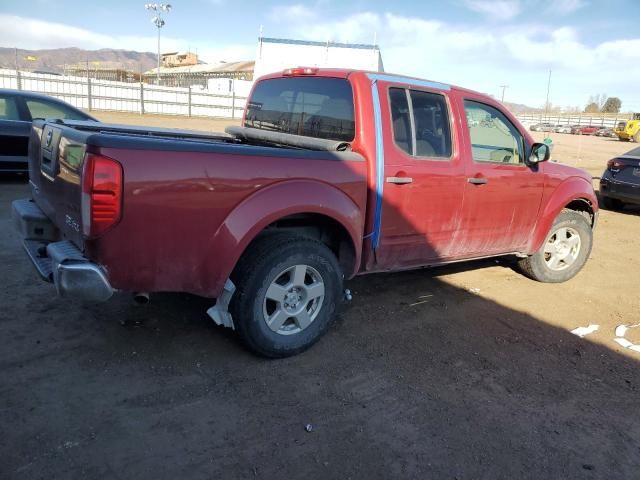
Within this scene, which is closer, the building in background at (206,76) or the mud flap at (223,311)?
the mud flap at (223,311)

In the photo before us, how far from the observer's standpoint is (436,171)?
13.6 ft

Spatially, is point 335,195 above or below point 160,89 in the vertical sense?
below

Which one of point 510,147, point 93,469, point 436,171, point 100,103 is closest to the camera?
point 93,469

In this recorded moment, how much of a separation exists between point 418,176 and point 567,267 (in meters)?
2.72

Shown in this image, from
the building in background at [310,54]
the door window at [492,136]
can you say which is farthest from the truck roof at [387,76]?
the building in background at [310,54]

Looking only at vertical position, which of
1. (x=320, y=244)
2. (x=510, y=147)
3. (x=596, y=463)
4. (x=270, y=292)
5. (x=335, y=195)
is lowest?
(x=596, y=463)

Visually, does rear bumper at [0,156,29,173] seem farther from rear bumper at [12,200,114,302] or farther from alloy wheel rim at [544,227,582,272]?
alloy wheel rim at [544,227,582,272]

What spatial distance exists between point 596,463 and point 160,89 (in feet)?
106

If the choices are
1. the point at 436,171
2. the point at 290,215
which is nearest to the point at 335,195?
the point at 290,215

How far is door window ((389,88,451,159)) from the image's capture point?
4000mm

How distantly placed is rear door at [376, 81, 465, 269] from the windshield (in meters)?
0.29

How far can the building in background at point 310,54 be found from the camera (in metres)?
35.8

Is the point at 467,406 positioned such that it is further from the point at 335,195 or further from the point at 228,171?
the point at 228,171

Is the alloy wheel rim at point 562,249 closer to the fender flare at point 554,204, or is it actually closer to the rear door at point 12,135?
the fender flare at point 554,204
